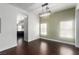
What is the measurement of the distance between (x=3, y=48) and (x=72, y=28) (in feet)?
9.97

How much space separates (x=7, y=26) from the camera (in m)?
2.09

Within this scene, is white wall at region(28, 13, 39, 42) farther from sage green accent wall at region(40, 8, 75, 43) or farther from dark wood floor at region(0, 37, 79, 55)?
dark wood floor at region(0, 37, 79, 55)

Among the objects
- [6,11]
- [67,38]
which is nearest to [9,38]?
[6,11]

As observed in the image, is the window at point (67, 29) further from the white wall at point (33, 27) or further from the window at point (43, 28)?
the white wall at point (33, 27)

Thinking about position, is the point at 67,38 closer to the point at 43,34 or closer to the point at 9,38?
the point at 43,34

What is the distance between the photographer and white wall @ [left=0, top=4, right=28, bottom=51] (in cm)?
191

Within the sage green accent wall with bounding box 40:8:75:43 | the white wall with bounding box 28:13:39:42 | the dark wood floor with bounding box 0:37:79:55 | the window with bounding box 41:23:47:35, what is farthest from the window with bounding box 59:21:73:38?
the white wall with bounding box 28:13:39:42

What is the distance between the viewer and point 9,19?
219 centimetres

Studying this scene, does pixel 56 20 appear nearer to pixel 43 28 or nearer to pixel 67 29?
pixel 67 29

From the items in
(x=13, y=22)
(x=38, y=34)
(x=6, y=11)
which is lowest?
(x=38, y=34)

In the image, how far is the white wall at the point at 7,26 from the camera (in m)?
1.91

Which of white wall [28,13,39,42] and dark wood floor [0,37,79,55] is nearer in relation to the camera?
dark wood floor [0,37,79,55]

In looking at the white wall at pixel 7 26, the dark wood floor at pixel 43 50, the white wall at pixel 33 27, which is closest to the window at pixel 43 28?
the white wall at pixel 33 27

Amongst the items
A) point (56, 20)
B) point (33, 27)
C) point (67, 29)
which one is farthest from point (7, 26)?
point (67, 29)
